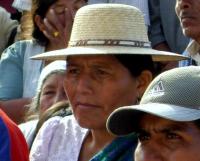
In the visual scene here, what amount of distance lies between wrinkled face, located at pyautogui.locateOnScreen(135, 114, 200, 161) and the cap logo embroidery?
0.09m

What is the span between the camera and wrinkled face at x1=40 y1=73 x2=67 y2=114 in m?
4.30

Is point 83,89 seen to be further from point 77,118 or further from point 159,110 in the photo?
point 159,110

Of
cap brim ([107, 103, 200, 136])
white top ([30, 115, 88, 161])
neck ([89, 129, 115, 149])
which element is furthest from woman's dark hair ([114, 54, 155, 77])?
cap brim ([107, 103, 200, 136])

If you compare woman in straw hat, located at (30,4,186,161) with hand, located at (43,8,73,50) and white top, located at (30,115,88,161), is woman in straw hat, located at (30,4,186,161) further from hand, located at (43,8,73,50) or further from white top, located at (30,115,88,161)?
hand, located at (43,8,73,50)

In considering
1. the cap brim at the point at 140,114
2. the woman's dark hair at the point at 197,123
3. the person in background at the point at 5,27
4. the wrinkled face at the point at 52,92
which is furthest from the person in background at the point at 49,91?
the person in background at the point at 5,27

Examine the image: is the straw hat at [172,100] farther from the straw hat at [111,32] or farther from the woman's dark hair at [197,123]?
the straw hat at [111,32]

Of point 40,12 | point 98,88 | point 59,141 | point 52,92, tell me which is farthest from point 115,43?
Answer: point 40,12

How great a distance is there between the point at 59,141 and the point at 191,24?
1.63m

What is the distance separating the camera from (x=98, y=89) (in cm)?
322

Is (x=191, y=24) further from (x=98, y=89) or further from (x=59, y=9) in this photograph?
(x=98, y=89)

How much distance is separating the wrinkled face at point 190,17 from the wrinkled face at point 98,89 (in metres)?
1.53

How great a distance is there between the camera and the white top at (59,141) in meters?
3.39

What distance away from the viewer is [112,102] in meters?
3.22

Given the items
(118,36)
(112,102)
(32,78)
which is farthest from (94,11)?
(32,78)
